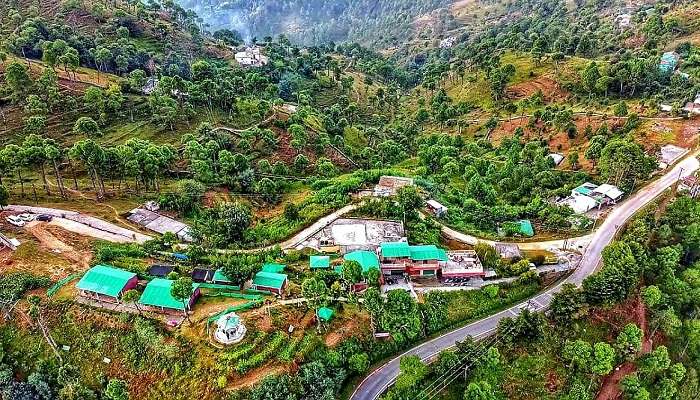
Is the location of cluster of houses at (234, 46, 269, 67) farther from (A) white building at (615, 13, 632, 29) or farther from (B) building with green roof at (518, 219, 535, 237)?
(A) white building at (615, 13, 632, 29)

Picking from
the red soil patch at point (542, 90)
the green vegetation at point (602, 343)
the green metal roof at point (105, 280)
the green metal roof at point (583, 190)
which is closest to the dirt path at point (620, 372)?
the green vegetation at point (602, 343)

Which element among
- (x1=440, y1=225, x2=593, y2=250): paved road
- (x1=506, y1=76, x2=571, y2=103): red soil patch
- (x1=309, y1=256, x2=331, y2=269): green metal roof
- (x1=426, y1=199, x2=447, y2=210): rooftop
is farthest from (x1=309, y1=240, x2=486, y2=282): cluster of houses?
(x1=506, y1=76, x2=571, y2=103): red soil patch

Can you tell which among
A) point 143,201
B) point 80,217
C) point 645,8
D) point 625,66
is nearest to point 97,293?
point 80,217

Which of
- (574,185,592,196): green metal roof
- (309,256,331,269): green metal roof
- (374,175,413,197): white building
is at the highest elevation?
(374,175,413,197): white building

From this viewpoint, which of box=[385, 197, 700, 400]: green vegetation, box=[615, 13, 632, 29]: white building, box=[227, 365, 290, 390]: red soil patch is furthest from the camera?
box=[615, 13, 632, 29]: white building

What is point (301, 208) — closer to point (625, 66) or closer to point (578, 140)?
point (578, 140)

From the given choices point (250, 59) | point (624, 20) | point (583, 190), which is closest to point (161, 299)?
point (583, 190)
